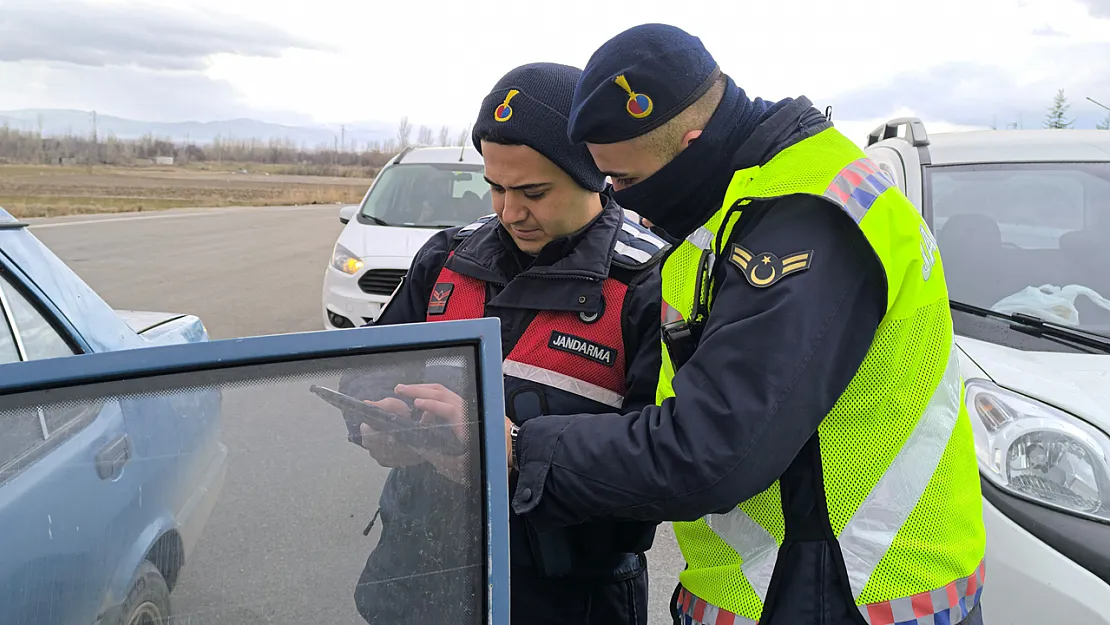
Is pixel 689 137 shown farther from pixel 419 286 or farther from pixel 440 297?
pixel 419 286

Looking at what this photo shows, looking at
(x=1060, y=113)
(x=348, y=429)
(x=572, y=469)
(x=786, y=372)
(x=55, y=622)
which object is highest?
(x=1060, y=113)

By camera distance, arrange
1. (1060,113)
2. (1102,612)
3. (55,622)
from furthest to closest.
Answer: (1060,113), (1102,612), (55,622)

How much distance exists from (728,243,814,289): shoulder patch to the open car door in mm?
388

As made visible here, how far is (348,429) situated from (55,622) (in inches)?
16.4

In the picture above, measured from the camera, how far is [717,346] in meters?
1.18

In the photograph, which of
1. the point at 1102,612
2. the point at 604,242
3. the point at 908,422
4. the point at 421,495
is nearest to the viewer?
the point at 421,495

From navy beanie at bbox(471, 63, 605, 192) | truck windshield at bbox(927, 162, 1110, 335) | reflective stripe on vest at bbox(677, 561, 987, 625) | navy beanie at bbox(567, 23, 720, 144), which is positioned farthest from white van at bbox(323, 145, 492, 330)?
reflective stripe on vest at bbox(677, 561, 987, 625)

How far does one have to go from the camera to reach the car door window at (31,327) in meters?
1.89

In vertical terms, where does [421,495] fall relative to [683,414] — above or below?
below

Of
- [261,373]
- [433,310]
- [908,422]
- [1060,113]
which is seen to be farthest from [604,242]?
[1060,113]

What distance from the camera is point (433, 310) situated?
1805 mm

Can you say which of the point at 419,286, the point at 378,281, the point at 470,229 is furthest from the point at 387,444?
the point at 378,281

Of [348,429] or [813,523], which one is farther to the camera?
[813,523]

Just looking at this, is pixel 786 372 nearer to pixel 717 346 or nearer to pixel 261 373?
pixel 717 346
